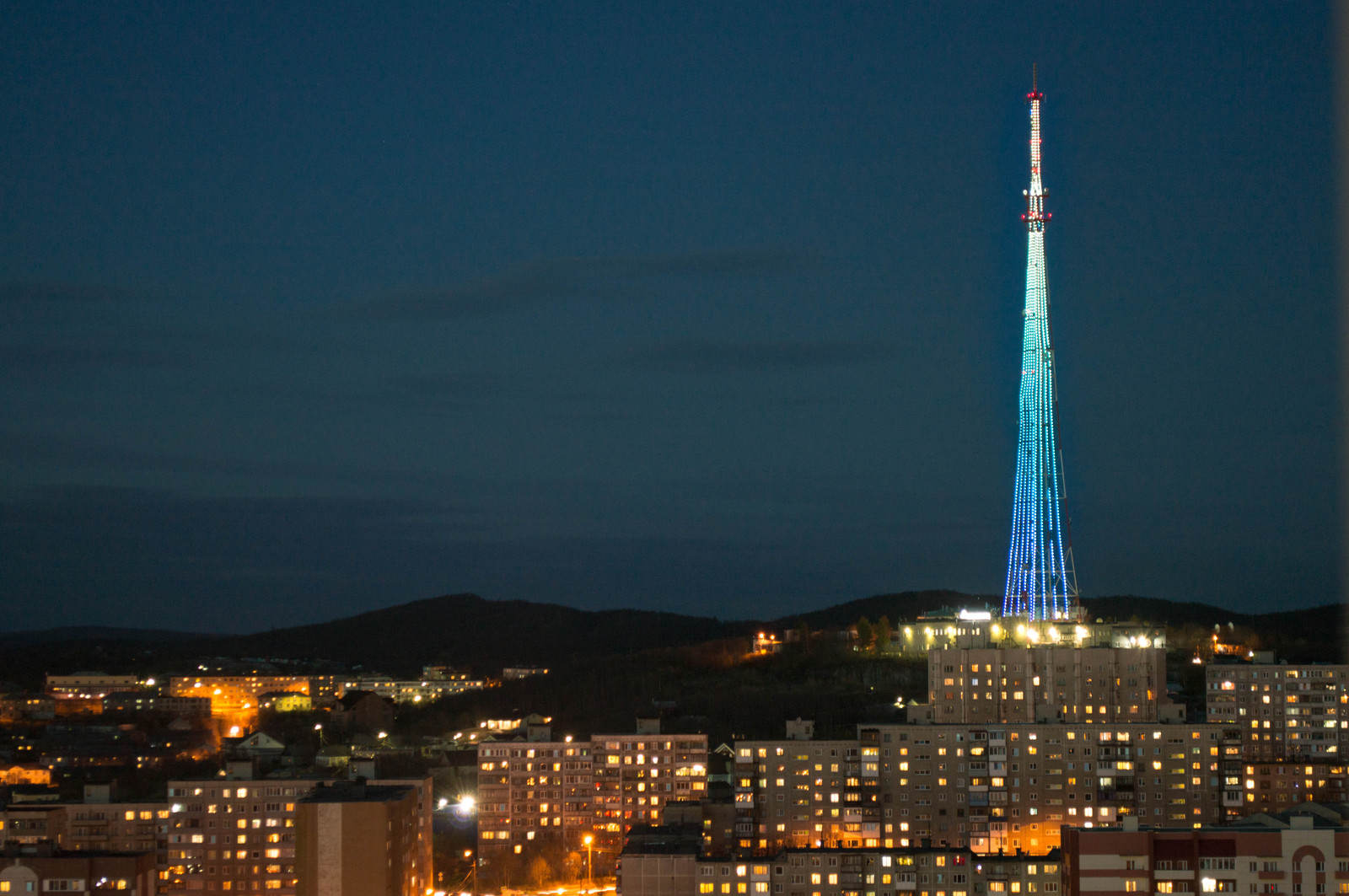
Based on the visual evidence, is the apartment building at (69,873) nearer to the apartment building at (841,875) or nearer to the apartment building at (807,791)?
the apartment building at (841,875)

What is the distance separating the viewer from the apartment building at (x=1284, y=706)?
3097cm

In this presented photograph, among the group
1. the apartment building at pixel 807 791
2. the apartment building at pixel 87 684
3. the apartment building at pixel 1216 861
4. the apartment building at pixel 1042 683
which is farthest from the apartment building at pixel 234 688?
the apartment building at pixel 1216 861

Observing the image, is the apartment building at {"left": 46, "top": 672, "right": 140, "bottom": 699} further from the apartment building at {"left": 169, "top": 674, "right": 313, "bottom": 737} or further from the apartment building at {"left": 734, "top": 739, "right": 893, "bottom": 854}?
the apartment building at {"left": 734, "top": 739, "right": 893, "bottom": 854}

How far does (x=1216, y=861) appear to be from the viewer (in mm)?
17781

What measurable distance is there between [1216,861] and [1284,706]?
14856 mm

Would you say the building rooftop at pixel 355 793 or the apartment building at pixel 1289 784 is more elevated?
the building rooftop at pixel 355 793

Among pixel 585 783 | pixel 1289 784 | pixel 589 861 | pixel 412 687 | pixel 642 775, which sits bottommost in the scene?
pixel 589 861

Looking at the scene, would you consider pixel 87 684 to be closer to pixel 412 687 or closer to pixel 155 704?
pixel 155 704

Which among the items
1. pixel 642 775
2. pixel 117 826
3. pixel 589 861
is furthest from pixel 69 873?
pixel 642 775

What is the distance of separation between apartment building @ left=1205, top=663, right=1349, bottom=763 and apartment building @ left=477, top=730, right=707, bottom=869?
A: 1084cm

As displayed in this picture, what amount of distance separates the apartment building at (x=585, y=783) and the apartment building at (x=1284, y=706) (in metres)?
10.8

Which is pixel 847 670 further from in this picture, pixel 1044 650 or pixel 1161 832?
pixel 1161 832

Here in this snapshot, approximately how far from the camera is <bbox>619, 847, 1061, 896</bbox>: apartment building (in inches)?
765

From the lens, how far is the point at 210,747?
37.2 m
